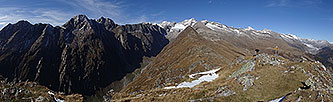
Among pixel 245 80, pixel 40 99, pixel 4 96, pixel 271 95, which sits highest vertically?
pixel 4 96

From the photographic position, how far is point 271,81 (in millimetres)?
32188

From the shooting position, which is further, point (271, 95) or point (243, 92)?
point (243, 92)

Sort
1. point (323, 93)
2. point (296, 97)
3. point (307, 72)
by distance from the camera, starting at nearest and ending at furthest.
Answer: point (323, 93)
point (296, 97)
point (307, 72)

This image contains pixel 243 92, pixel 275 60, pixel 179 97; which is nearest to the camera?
pixel 243 92

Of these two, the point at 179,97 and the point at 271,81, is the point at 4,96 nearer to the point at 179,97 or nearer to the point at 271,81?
the point at 179,97

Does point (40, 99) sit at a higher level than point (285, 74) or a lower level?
higher

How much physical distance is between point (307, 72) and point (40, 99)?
A: 174 feet

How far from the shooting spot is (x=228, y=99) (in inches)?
1134

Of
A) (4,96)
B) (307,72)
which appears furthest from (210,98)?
(4,96)

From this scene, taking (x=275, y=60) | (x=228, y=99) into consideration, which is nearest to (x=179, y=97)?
(x=228, y=99)

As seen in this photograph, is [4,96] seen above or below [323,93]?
above

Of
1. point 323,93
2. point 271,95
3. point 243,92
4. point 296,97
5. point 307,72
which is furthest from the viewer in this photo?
point 307,72

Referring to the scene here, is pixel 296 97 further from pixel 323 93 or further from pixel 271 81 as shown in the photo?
pixel 271 81

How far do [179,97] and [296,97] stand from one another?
68.9ft
